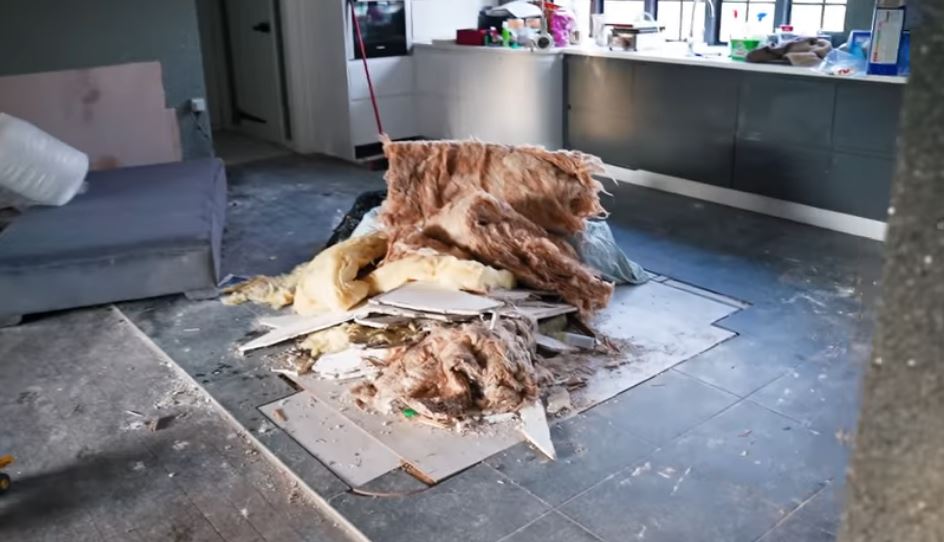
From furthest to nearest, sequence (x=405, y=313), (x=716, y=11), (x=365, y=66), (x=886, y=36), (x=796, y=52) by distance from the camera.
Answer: (x=365, y=66) < (x=716, y=11) < (x=796, y=52) < (x=886, y=36) < (x=405, y=313)

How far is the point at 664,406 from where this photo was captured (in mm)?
2771

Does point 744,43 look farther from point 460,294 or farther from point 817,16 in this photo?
point 460,294

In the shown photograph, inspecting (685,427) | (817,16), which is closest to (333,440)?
(685,427)

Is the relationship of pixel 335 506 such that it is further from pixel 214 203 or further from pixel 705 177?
pixel 705 177

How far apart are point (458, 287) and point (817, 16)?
3.08m

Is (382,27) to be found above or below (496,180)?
above

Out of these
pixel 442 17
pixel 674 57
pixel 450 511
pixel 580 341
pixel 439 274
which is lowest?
pixel 450 511

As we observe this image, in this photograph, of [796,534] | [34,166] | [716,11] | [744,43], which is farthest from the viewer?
[716,11]

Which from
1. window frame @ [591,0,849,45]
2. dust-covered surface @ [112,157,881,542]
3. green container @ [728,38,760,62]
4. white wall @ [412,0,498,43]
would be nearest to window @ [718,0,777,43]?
window frame @ [591,0,849,45]

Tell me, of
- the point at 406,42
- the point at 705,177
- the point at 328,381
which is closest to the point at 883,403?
the point at 328,381

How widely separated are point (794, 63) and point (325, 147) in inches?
142

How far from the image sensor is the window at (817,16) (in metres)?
4.79

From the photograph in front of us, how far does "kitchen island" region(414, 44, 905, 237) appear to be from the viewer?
4133mm

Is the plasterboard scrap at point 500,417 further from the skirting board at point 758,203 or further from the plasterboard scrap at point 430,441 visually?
the skirting board at point 758,203
